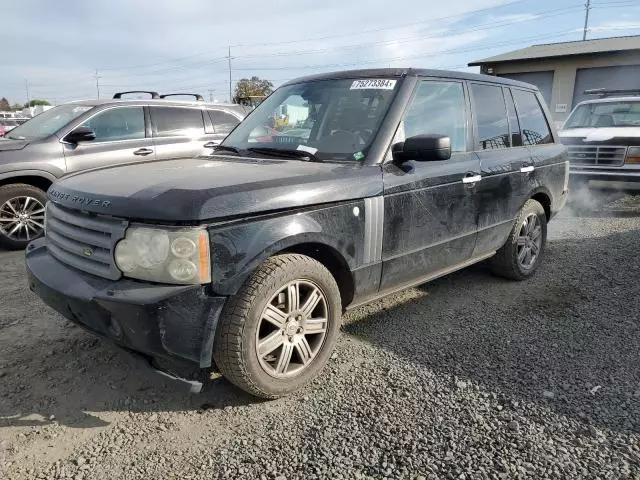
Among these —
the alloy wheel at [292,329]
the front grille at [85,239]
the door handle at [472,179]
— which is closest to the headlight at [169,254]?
the front grille at [85,239]

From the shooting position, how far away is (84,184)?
9.04 ft

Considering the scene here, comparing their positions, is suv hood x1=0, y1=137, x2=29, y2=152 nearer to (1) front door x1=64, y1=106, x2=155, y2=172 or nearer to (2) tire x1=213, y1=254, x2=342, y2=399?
(1) front door x1=64, y1=106, x2=155, y2=172

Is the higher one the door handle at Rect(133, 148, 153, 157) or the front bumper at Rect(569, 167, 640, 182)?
the door handle at Rect(133, 148, 153, 157)

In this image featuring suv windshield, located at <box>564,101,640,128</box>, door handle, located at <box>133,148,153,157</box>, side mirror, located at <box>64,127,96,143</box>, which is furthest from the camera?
suv windshield, located at <box>564,101,640,128</box>

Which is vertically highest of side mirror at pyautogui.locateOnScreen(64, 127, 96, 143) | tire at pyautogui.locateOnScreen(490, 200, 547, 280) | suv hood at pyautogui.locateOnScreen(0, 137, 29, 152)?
side mirror at pyautogui.locateOnScreen(64, 127, 96, 143)

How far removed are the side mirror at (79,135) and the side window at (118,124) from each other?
6.4 inches

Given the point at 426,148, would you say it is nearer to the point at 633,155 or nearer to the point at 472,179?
the point at 472,179

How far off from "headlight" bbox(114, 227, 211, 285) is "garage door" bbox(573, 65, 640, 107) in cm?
2341

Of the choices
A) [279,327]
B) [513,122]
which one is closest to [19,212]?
[279,327]

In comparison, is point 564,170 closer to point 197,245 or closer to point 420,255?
point 420,255

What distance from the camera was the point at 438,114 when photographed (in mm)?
3629

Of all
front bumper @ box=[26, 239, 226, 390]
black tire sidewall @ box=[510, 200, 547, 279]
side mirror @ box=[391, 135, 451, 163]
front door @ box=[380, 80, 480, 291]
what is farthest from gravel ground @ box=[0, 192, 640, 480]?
side mirror @ box=[391, 135, 451, 163]

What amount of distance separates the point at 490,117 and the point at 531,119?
0.88 m

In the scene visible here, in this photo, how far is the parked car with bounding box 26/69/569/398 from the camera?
89.7 inches
